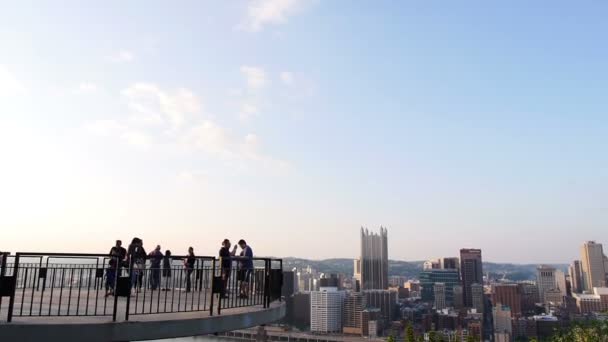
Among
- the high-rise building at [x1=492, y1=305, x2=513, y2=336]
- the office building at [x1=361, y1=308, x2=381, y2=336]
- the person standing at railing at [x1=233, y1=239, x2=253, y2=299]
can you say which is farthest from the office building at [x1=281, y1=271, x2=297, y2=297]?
the high-rise building at [x1=492, y1=305, x2=513, y2=336]

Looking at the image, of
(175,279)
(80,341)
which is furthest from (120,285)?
(175,279)

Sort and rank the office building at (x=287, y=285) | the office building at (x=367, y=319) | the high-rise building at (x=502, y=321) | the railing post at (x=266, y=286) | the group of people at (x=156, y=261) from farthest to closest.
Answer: the office building at (x=367, y=319)
the high-rise building at (x=502, y=321)
the office building at (x=287, y=285)
the group of people at (x=156, y=261)
the railing post at (x=266, y=286)

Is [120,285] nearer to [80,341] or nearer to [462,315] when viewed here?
[80,341]

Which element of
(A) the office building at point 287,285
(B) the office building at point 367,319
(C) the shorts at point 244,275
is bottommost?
(B) the office building at point 367,319

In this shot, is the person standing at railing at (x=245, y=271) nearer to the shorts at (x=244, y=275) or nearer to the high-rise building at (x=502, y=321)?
the shorts at (x=244, y=275)

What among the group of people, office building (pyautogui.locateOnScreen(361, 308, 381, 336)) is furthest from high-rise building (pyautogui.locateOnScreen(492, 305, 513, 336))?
the group of people

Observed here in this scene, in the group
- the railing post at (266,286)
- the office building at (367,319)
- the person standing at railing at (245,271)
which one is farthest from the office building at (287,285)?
the office building at (367,319)

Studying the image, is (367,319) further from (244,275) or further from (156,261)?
(244,275)

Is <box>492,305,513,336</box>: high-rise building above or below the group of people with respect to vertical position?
A: below

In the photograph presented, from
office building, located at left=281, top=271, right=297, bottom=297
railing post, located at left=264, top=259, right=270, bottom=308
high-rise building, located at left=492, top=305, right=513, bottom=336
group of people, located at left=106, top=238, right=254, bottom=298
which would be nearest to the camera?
railing post, located at left=264, top=259, right=270, bottom=308

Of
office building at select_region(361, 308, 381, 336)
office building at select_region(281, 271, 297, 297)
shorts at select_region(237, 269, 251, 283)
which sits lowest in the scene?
office building at select_region(361, 308, 381, 336)

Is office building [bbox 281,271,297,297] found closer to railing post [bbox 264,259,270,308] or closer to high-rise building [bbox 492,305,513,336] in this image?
railing post [bbox 264,259,270,308]

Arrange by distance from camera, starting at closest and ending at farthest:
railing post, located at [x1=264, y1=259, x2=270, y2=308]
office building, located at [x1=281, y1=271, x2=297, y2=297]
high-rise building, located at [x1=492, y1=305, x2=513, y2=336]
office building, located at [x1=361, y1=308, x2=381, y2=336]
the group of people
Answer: railing post, located at [x1=264, y1=259, x2=270, y2=308] → the group of people → office building, located at [x1=281, y1=271, x2=297, y2=297] → high-rise building, located at [x1=492, y1=305, x2=513, y2=336] → office building, located at [x1=361, y1=308, x2=381, y2=336]

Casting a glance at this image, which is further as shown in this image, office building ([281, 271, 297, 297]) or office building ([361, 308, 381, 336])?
office building ([361, 308, 381, 336])
